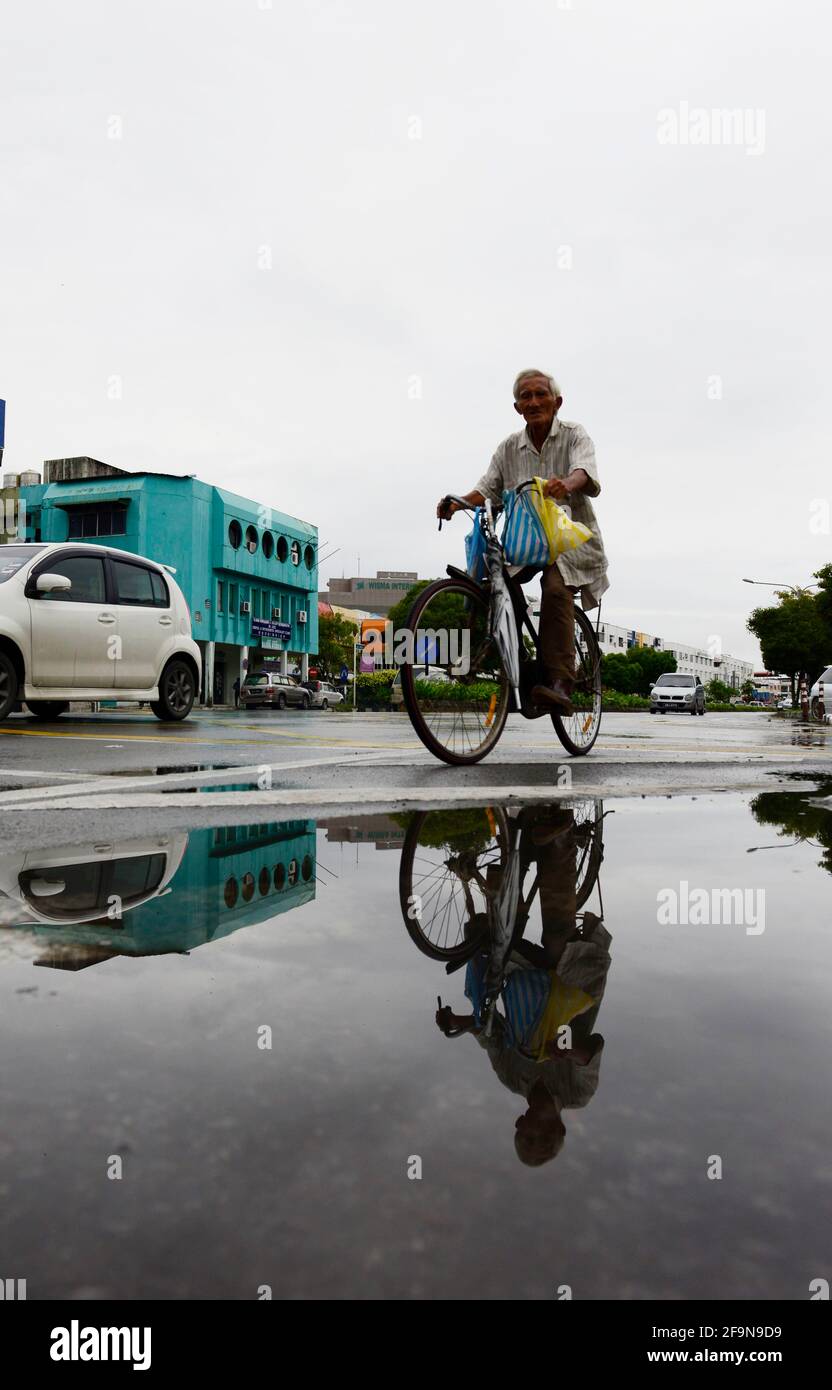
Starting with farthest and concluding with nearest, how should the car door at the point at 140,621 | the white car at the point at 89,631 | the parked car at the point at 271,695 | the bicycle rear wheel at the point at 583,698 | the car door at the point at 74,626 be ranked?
the parked car at the point at 271,695 → the car door at the point at 140,621 → the car door at the point at 74,626 → the white car at the point at 89,631 → the bicycle rear wheel at the point at 583,698

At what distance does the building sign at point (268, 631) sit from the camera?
54.4 meters

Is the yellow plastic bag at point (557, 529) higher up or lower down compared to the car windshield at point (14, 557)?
lower down

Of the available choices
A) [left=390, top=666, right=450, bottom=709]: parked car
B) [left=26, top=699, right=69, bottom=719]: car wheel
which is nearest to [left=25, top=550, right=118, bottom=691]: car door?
[left=26, top=699, right=69, bottom=719]: car wheel

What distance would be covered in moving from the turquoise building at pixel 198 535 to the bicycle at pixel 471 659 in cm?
4202

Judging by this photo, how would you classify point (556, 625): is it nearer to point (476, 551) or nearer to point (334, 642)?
point (476, 551)

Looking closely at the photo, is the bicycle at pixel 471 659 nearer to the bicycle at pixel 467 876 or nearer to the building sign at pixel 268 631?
the bicycle at pixel 467 876

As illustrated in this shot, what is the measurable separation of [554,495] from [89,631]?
540 cm

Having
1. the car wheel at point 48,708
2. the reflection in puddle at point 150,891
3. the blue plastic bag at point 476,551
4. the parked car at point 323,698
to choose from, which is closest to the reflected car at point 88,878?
the reflection in puddle at point 150,891

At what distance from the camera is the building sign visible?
54434 mm

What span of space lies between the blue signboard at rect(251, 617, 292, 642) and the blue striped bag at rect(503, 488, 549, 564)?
163 ft

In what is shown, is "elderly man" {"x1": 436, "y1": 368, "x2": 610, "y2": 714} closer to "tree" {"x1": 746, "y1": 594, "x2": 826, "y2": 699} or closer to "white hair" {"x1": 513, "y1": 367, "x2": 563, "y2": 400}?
"white hair" {"x1": 513, "y1": 367, "x2": 563, "y2": 400}

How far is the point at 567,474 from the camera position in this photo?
5672 mm

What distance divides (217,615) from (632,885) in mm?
49603

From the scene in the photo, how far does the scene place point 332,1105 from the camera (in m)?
0.95
